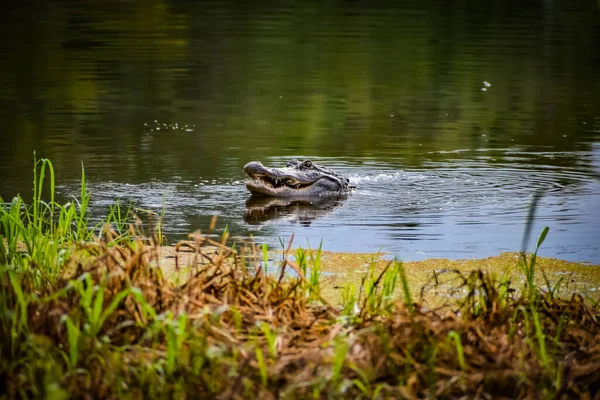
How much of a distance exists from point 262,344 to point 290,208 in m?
5.01

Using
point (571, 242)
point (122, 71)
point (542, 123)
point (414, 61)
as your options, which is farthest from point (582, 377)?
point (414, 61)

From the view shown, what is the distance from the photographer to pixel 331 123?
13.7 metres

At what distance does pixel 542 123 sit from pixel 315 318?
10505mm

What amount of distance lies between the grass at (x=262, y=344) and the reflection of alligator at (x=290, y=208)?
376 centimetres

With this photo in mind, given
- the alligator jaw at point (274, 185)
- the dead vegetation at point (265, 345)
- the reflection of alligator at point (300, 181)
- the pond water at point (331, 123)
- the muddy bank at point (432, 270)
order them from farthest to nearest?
the reflection of alligator at point (300, 181) < the alligator jaw at point (274, 185) < the pond water at point (331, 123) < the muddy bank at point (432, 270) < the dead vegetation at point (265, 345)

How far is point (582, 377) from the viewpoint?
3.69 metres

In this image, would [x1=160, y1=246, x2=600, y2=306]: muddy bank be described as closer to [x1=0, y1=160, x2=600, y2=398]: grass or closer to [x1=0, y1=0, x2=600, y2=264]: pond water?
[x1=0, y1=0, x2=600, y2=264]: pond water

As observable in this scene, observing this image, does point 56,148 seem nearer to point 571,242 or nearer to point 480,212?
point 480,212

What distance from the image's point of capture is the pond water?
820 cm

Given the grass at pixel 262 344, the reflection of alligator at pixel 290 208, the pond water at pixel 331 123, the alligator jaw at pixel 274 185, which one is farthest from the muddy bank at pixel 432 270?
the alligator jaw at pixel 274 185

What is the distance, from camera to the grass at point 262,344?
139 inches

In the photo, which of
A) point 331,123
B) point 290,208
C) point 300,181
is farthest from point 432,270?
point 331,123

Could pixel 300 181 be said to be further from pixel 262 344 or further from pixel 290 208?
pixel 262 344

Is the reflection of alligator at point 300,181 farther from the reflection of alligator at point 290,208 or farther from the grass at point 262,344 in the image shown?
the grass at point 262,344
